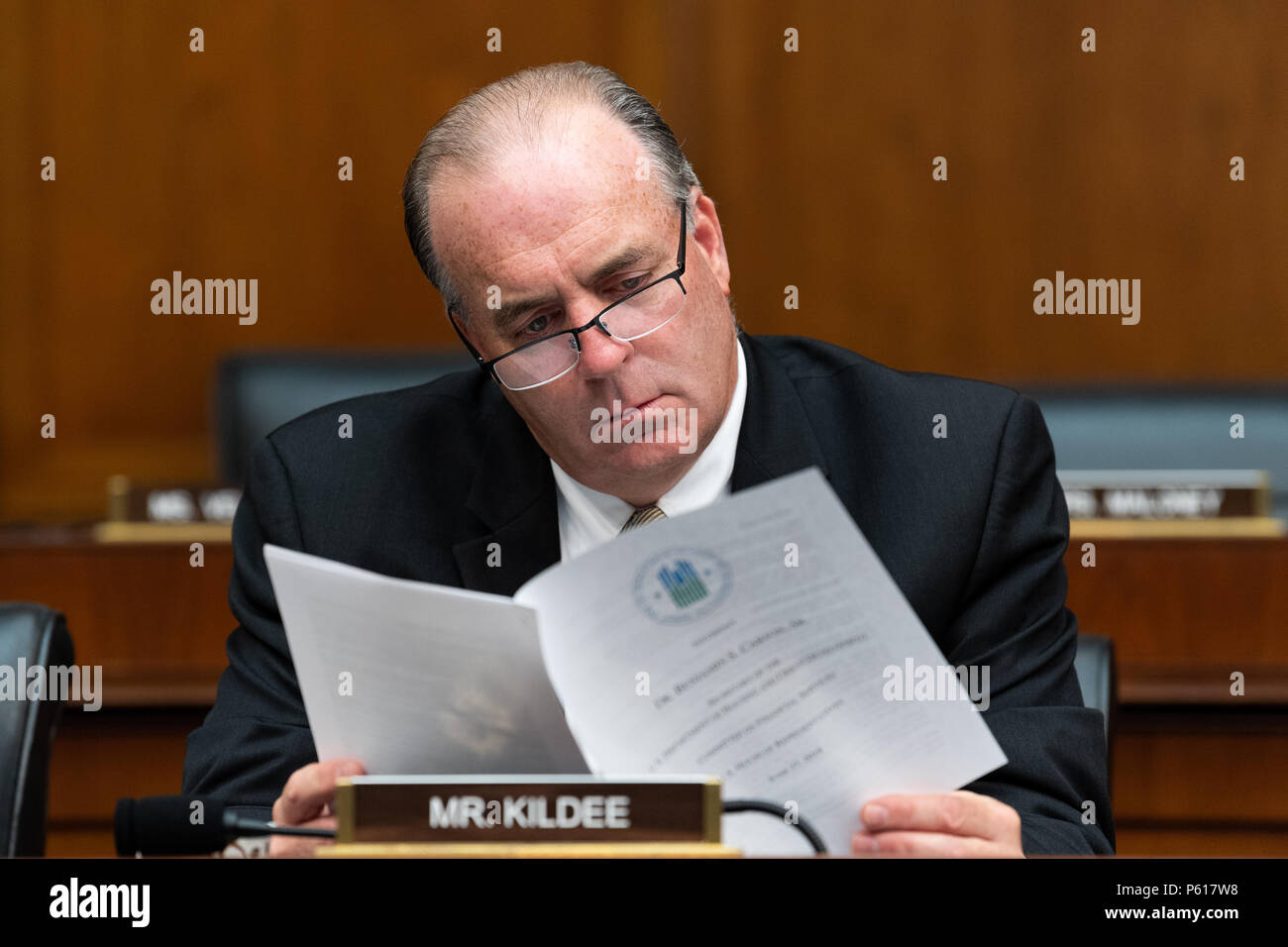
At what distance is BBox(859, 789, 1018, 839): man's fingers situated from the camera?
1.02m

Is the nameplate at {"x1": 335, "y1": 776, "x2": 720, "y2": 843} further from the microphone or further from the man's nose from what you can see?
the man's nose

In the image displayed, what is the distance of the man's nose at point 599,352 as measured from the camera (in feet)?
4.48

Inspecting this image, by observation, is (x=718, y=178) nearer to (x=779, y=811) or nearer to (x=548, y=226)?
(x=548, y=226)

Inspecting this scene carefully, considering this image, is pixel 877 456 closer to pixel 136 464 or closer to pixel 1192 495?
pixel 1192 495

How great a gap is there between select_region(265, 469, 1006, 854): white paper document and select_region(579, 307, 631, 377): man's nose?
400mm

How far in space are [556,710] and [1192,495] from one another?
1.75 meters

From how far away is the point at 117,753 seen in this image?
2.31 m

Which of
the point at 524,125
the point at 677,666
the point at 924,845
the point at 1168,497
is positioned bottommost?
the point at 924,845

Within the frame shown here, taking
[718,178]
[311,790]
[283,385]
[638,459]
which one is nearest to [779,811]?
[311,790]

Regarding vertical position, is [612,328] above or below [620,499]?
above

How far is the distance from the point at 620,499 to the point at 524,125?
0.41 metres

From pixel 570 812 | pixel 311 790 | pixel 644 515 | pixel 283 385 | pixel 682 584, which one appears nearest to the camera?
pixel 570 812

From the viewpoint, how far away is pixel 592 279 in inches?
54.4

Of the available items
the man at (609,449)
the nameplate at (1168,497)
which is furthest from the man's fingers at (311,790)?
the nameplate at (1168,497)
